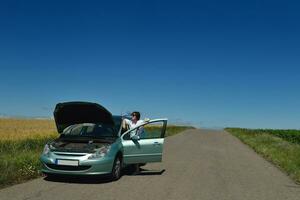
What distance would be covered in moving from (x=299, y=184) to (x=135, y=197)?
5.02m

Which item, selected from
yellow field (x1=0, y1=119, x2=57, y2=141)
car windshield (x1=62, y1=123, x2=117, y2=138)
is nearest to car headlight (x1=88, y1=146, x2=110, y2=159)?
car windshield (x1=62, y1=123, x2=117, y2=138)

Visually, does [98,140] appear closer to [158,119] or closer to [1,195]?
[158,119]

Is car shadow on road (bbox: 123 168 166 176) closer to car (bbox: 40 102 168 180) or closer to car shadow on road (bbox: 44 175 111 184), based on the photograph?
car (bbox: 40 102 168 180)

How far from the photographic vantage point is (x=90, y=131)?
41.8 feet

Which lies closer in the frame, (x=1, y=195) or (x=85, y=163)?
(x=1, y=195)

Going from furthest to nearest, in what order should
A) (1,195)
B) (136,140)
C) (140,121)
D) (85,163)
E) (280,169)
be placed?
(280,169), (140,121), (136,140), (85,163), (1,195)

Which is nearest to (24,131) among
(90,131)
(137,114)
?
(137,114)

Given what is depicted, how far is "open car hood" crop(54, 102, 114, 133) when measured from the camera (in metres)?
12.3

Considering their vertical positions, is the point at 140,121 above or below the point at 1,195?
above

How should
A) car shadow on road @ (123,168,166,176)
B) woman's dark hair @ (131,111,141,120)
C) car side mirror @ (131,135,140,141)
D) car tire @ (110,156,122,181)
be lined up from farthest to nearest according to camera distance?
woman's dark hair @ (131,111,141,120), car shadow on road @ (123,168,166,176), car side mirror @ (131,135,140,141), car tire @ (110,156,122,181)

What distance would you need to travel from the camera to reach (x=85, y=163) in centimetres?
1087

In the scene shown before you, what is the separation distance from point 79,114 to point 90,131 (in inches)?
21.9

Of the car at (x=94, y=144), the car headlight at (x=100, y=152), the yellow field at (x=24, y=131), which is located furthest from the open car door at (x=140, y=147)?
the yellow field at (x=24, y=131)

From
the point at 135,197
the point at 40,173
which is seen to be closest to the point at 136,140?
the point at 40,173
